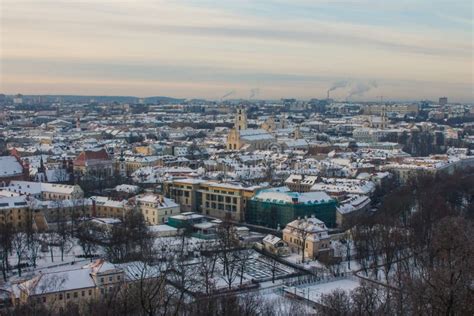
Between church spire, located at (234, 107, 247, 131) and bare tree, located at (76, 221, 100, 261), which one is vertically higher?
church spire, located at (234, 107, 247, 131)

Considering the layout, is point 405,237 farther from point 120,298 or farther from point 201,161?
point 201,161

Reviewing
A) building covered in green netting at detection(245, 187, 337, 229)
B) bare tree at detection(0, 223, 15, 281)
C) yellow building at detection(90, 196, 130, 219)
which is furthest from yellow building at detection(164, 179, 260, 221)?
bare tree at detection(0, 223, 15, 281)

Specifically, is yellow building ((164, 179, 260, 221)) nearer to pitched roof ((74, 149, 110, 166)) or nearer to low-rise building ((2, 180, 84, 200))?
low-rise building ((2, 180, 84, 200))

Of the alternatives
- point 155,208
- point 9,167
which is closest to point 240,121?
point 9,167

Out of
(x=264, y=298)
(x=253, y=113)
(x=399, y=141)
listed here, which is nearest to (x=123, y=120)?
(x=253, y=113)

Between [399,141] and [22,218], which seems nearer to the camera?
[22,218]

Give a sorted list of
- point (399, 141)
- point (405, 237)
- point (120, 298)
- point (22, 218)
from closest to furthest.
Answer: point (120, 298) < point (405, 237) < point (22, 218) < point (399, 141)

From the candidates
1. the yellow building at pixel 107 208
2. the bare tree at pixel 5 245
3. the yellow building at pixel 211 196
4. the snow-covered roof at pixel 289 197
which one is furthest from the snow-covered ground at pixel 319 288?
the yellow building at pixel 107 208

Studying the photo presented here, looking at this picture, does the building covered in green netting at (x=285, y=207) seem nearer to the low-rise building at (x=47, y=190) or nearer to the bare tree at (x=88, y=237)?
the bare tree at (x=88, y=237)
